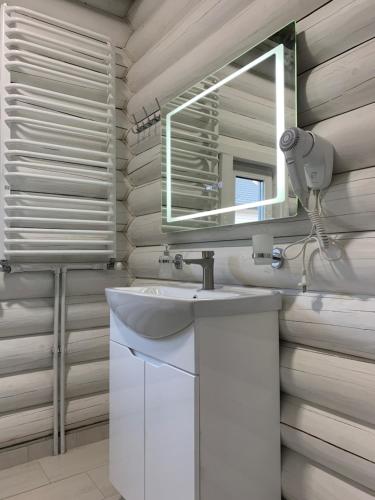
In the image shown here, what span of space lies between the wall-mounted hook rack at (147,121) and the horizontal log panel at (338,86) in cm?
103

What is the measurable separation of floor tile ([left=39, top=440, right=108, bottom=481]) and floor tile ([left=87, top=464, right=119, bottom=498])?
0.04 m

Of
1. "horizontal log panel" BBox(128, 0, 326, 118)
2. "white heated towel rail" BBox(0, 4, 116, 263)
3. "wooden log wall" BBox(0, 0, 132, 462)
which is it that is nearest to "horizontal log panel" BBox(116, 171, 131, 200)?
"wooden log wall" BBox(0, 0, 132, 462)

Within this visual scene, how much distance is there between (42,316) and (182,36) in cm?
165

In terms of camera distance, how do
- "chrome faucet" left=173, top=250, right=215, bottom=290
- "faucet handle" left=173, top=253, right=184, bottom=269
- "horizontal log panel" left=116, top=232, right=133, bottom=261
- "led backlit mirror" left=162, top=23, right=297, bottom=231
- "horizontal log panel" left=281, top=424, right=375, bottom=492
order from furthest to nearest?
1. "horizontal log panel" left=116, top=232, right=133, bottom=261
2. "faucet handle" left=173, top=253, right=184, bottom=269
3. "chrome faucet" left=173, top=250, right=215, bottom=290
4. "led backlit mirror" left=162, top=23, right=297, bottom=231
5. "horizontal log panel" left=281, top=424, right=375, bottom=492

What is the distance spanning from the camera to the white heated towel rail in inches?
76.7

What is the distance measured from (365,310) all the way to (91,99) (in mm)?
1932

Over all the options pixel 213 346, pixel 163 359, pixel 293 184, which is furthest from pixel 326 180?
pixel 163 359

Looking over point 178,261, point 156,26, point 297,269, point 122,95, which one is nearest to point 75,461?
point 178,261

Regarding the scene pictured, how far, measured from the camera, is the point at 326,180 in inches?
46.1

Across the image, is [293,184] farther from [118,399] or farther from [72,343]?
[72,343]

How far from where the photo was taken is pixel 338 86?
1.18 metres

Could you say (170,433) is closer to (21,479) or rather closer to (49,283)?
(21,479)

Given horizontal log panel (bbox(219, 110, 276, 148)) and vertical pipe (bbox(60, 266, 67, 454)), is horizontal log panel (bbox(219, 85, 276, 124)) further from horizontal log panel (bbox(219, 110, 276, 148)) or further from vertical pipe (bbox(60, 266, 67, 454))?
vertical pipe (bbox(60, 266, 67, 454))

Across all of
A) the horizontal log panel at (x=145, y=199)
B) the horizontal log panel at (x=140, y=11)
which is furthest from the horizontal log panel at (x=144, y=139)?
the horizontal log panel at (x=140, y=11)
